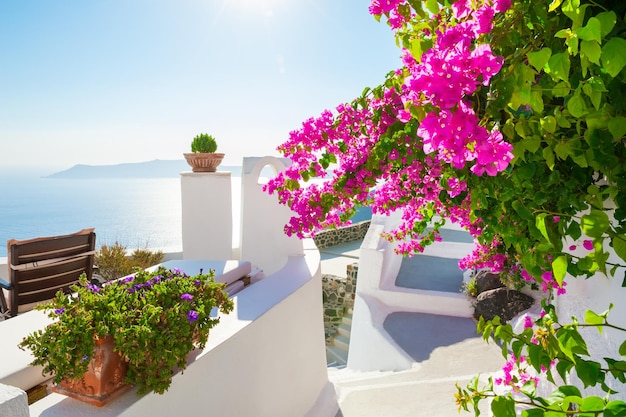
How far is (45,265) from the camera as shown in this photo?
322 centimetres

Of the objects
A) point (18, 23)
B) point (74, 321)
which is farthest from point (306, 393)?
point (18, 23)

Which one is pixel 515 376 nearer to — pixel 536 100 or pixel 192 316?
pixel 536 100

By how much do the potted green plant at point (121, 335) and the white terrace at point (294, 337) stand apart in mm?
99

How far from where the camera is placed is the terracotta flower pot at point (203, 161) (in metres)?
5.22

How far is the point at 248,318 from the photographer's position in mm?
2646

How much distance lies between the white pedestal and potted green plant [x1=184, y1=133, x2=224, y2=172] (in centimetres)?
13

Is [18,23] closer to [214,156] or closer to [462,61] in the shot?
[214,156]

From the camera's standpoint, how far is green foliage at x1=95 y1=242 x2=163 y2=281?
544 centimetres

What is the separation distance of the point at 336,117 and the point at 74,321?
5.68ft

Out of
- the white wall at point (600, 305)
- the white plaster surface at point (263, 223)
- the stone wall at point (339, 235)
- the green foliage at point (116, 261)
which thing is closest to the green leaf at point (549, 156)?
the white wall at point (600, 305)

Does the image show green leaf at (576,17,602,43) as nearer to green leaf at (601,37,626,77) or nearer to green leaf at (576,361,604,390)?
green leaf at (601,37,626,77)

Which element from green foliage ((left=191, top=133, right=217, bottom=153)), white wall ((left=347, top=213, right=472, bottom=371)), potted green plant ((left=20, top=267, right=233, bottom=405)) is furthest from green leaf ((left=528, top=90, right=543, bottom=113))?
white wall ((left=347, top=213, right=472, bottom=371))

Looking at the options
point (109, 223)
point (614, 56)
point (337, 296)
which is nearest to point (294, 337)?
point (614, 56)

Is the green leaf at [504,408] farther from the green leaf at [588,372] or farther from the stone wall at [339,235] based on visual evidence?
the stone wall at [339,235]
